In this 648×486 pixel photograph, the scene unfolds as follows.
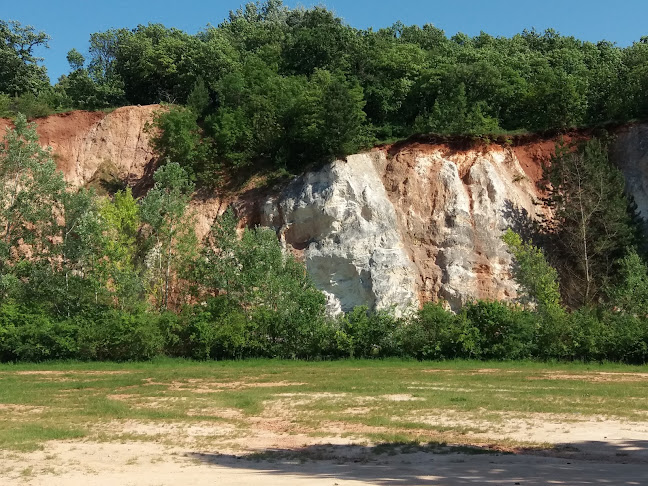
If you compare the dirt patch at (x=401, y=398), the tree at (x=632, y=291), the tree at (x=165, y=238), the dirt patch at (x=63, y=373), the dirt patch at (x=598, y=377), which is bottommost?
the dirt patch at (x=401, y=398)

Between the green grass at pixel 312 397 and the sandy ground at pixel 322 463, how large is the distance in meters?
0.92

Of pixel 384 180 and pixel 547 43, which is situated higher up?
pixel 547 43

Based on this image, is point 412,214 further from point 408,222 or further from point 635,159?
point 635,159

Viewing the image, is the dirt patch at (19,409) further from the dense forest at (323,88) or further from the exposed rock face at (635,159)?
the exposed rock face at (635,159)

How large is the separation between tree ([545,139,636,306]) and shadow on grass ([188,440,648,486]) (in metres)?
24.2

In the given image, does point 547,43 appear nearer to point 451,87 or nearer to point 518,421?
point 451,87

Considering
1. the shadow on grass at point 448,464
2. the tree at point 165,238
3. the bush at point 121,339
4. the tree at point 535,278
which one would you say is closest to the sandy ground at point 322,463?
the shadow on grass at point 448,464

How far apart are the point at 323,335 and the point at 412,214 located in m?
12.5

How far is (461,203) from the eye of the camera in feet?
127

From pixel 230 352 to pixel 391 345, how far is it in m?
6.88

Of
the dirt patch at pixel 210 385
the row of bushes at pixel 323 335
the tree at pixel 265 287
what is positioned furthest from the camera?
the tree at pixel 265 287

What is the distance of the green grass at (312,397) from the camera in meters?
13.4

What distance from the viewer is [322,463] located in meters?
10.3

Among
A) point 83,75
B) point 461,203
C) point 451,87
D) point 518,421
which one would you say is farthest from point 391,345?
point 83,75
